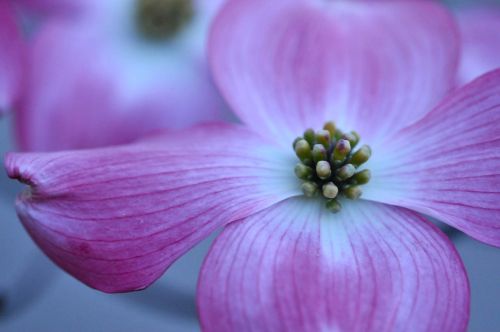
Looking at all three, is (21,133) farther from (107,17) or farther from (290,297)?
(290,297)

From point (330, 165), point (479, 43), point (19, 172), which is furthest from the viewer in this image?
point (479, 43)

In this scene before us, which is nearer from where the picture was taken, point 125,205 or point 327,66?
point 125,205

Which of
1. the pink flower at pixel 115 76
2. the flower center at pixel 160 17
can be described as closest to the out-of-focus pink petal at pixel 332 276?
the pink flower at pixel 115 76

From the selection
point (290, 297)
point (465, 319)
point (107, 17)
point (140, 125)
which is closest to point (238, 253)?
point (290, 297)

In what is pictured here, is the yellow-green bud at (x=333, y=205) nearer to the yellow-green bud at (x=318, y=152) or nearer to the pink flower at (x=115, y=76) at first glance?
the yellow-green bud at (x=318, y=152)

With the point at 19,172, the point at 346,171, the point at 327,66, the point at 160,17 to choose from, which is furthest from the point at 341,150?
the point at 160,17

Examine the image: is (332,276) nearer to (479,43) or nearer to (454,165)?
(454,165)

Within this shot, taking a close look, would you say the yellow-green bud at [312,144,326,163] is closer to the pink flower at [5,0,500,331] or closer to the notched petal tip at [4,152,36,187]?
the pink flower at [5,0,500,331]
